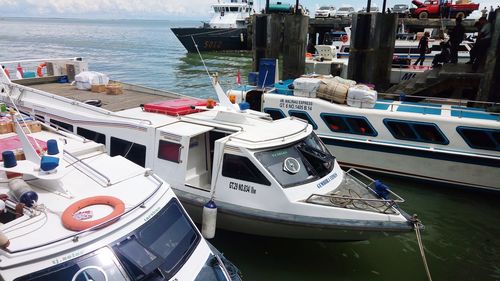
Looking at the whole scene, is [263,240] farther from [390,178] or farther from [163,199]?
[390,178]

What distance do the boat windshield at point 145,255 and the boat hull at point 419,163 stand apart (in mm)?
7375

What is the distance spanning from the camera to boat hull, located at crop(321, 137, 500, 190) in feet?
32.0

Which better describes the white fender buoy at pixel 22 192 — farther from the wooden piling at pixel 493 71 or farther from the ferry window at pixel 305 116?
the wooden piling at pixel 493 71

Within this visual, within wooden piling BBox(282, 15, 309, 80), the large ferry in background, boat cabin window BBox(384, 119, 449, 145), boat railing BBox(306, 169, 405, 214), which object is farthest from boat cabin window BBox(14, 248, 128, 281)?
the large ferry in background

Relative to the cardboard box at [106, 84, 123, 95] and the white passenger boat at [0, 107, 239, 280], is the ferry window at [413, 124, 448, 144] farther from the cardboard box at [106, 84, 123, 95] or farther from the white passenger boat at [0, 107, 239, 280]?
the cardboard box at [106, 84, 123, 95]

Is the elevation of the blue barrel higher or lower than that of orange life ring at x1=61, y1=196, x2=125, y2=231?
higher

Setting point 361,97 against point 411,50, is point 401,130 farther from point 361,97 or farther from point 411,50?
point 411,50

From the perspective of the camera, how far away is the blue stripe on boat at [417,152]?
9664mm

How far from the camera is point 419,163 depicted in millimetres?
10344

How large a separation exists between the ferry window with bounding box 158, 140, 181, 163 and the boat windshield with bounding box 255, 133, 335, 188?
5.04 ft

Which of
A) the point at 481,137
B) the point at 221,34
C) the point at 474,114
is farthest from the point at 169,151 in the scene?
the point at 221,34

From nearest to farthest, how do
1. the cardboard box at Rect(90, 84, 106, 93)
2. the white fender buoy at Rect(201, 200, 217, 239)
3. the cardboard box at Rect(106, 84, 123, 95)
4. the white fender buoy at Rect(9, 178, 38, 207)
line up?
the white fender buoy at Rect(9, 178, 38, 207), the white fender buoy at Rect(201, 200, 217, 239), the cardboard box at Rect(106, 84, 123, 95), the cardboard box at Rect(90, 84, 106, 93)

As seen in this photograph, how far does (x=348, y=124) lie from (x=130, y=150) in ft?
20.2

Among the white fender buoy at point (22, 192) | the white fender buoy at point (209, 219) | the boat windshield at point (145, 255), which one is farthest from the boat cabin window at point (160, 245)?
the white fender buoy at point (209, 219)
